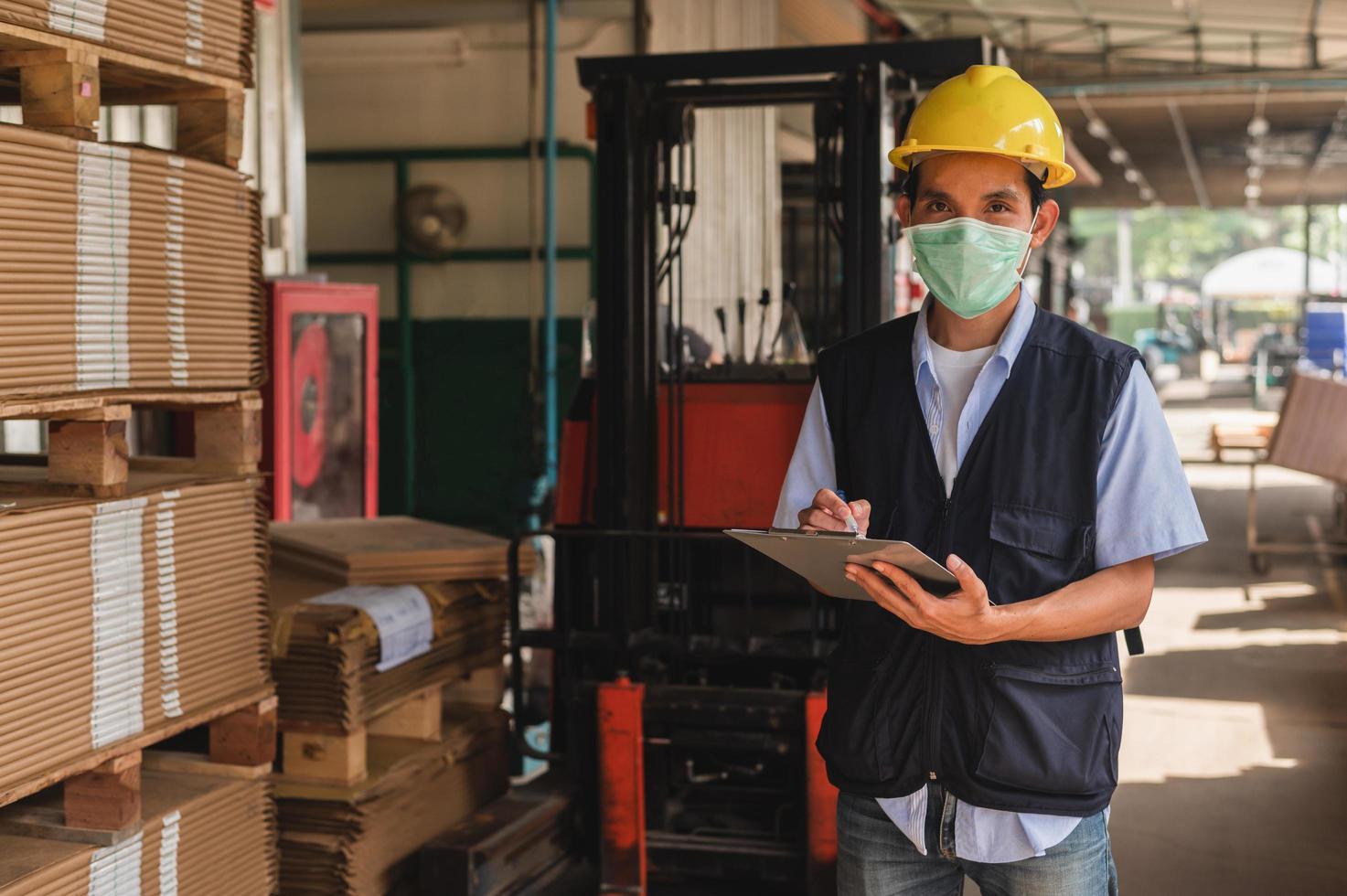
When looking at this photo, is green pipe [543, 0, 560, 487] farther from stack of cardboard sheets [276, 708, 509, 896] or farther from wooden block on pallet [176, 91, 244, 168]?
wooden block on pallet [176, 91, 244, 168]

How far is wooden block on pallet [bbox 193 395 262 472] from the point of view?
13.2 feet

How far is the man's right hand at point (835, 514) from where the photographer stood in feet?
7.82

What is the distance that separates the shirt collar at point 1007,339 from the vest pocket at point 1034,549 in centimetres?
26

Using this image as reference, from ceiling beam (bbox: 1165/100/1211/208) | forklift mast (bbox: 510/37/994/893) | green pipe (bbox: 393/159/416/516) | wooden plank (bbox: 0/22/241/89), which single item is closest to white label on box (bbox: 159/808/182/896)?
forklift mast (bbox: 510/37/994/893)

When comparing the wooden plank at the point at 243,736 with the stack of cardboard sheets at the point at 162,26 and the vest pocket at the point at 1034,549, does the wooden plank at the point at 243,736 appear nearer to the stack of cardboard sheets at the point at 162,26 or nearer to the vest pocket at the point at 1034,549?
the stack of cardboard sheets at the point at 162,26

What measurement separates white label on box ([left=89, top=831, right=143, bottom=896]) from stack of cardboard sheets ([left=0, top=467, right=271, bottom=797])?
0.26 metres

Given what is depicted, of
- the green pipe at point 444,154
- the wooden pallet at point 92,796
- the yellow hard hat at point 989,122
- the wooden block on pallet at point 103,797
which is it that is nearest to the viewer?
the yellow hard hat at point 989,122

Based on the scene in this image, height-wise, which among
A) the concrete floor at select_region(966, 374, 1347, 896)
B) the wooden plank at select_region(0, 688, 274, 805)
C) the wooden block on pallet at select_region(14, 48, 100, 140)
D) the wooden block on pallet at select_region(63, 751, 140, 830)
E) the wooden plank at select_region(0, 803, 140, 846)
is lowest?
the concrete floor at select_region(966, 374, 1347, 896)

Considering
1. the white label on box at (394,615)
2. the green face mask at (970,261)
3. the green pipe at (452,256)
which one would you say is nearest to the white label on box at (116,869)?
the white label on box at (394,615)

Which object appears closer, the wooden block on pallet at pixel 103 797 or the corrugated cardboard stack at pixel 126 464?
the corrugated cardboard stack at pixel 126 464

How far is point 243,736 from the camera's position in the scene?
13.2 feet

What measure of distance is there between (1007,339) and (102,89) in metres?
2.74

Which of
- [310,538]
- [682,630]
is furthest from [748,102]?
[310,538]

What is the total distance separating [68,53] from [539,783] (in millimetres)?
3125
